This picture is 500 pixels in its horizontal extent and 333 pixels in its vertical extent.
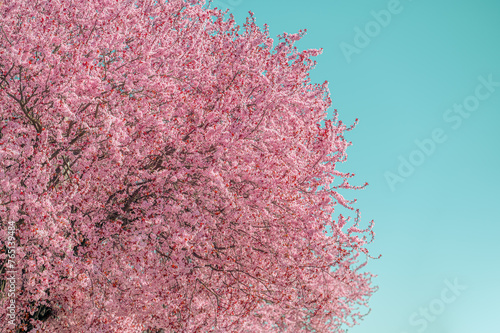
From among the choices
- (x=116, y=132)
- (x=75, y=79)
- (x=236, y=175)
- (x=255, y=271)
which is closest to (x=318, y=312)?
(x=255, y=271)

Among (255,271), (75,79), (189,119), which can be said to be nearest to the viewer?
(75,79)

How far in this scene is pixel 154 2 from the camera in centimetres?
1158

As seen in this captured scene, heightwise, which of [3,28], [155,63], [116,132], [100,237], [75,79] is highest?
[155,63]

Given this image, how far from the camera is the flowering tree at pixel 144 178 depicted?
8.34m

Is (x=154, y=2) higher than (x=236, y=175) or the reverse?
higher

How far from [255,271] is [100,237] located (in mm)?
4110

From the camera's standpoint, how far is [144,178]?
9.90 meters

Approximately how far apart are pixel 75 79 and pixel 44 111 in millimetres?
1180

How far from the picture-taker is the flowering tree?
8344 mm

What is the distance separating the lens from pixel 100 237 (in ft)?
32.4

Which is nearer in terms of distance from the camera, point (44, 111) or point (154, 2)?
point (44, 111)

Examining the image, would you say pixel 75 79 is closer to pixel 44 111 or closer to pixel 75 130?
pixel 44 111

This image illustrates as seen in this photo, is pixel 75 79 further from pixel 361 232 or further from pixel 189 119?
pixel 361 232

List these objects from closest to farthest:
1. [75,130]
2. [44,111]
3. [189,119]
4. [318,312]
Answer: [44,111] < [75,130] < [189,119] < [318,312]
